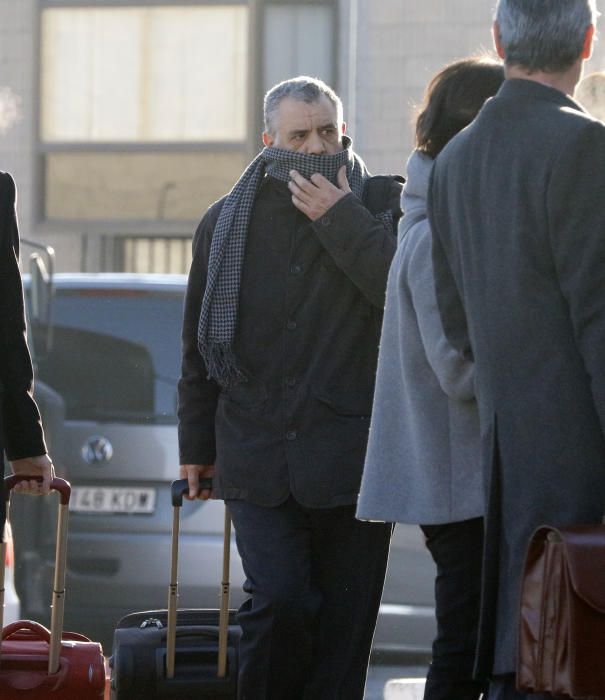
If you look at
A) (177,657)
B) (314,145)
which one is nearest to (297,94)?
(314,145)

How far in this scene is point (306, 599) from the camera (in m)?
4.57

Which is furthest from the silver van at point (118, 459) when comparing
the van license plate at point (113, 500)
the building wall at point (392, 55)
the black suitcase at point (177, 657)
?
the building wall at point (392, 55)

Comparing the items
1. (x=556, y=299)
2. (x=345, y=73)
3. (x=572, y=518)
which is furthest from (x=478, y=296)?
(x=345, y=73)

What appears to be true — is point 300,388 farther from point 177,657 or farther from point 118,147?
point 118,147

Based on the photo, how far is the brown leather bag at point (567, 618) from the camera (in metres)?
3.14

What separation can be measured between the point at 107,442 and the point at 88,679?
3103 mm

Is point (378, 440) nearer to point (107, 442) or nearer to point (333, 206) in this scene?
point (333, 206)

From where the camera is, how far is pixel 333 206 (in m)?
4.60

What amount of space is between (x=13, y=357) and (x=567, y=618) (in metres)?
1.57

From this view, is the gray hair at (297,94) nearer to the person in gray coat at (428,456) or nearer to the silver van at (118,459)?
the person in gray coat at (428,456)

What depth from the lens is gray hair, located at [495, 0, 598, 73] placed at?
→ 11.4 feet

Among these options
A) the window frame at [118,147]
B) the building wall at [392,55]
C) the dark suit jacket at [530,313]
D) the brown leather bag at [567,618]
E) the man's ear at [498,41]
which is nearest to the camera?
the brown leather bag at [567,618]

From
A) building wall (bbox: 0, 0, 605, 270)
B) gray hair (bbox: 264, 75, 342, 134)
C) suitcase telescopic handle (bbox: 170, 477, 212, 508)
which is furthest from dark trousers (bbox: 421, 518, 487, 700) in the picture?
building wall (bbox: 0, 0, 605, 270)

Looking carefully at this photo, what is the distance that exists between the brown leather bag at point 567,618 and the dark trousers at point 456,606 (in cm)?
74
